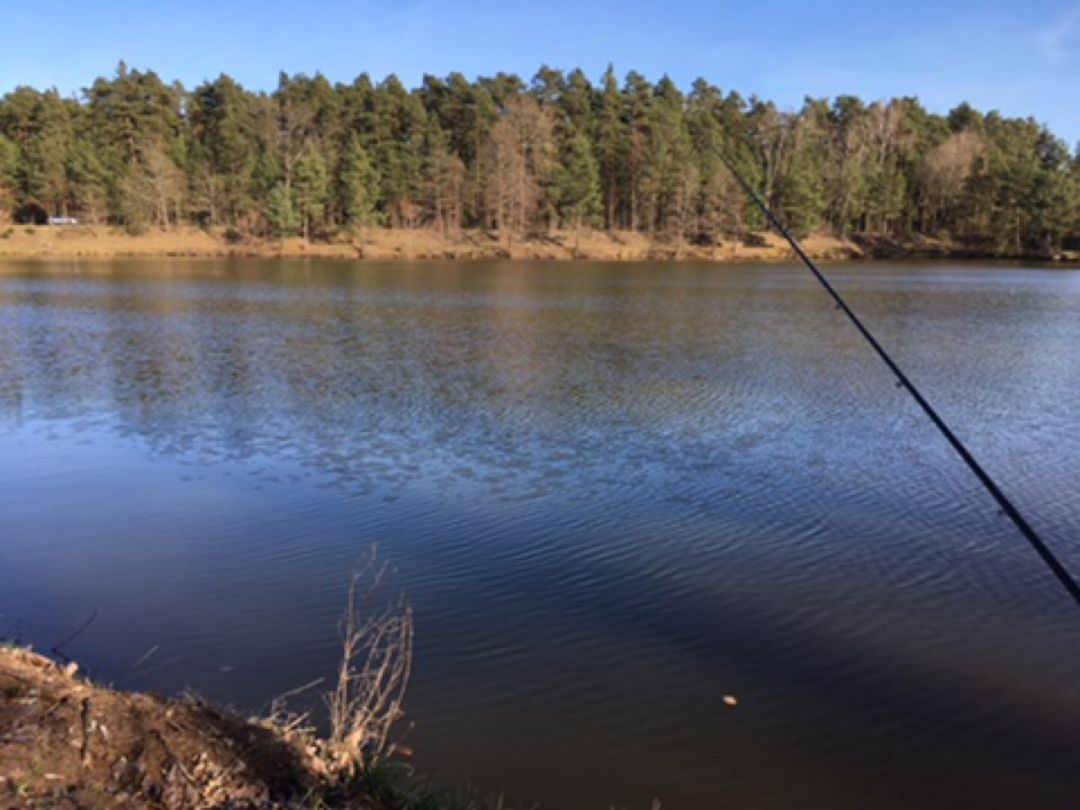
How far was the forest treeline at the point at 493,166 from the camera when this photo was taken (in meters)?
80.7

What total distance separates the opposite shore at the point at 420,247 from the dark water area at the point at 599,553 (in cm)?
5920

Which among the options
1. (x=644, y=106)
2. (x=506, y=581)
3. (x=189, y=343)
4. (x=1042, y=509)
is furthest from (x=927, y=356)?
(x=644, y=106)

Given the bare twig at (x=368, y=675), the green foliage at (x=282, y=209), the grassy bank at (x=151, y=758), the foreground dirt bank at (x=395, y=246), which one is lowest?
the bare twig at (x=368, y=675)

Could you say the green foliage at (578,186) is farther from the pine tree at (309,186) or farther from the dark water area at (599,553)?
the dark water area at (599,553)

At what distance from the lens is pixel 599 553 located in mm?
8641

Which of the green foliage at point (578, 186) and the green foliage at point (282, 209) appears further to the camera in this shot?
the green foliage at point (578, 186)

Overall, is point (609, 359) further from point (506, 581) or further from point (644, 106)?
point (644, 106)

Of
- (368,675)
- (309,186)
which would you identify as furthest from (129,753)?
(309,186)

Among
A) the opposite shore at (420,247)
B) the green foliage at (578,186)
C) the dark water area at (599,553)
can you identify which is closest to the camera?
the dark water area at (599,553)

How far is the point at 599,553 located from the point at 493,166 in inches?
3096

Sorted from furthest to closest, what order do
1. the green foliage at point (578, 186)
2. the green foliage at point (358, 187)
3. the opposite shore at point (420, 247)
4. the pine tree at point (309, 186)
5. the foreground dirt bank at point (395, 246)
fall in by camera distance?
1. the green foliage at point (578, 186)
2. the pine tree at point (309, 186)
3. the green foliage at point (358, 187)
4. the opposite shore at point (420, 247)
5. the foreground dirt bank at point (395, 246)

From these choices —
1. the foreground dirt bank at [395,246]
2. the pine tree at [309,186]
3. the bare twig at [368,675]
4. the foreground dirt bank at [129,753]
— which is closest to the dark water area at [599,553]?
the bare twig at [368,675]

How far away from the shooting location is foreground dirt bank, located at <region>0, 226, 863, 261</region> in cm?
7475

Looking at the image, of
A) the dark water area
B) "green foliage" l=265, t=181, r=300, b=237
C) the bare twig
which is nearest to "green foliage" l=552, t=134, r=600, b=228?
"green foliage" l=265, t=181, r=300, b=237
